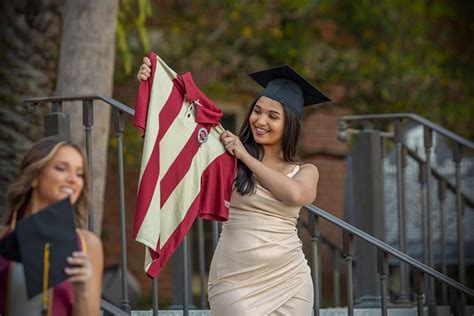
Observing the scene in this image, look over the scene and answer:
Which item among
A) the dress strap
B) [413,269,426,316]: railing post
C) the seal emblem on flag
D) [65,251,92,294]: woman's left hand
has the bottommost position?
[413,269,426,316]: railing post

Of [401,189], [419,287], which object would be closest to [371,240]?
[419,287]

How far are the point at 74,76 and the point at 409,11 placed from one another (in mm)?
4984

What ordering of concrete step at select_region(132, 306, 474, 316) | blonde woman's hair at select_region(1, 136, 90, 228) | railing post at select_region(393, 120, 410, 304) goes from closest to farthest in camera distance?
blonde woman's hair at select_region(1, 136, 90, 228) < concrete step at select_region(132, 306, 474, 316) < railing post at select_region(393, 120, 410, 304)

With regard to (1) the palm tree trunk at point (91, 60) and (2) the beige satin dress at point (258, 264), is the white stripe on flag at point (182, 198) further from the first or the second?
(1) the palm tree trunk at point (91, 60)

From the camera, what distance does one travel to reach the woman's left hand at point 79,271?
331 centimetres

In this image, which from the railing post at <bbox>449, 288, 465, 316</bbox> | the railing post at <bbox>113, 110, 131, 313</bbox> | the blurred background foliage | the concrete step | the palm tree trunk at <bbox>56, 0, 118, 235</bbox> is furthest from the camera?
the blurred background foliage

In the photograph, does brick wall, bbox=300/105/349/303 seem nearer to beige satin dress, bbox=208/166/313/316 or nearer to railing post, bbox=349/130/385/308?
railing post, bbox=349/130/385/308

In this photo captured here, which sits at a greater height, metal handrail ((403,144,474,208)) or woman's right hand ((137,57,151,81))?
woman's right hand ((137,57,151,81))

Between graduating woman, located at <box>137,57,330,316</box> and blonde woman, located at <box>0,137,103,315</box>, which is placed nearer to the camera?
blonde woman, located at <box>0,137,103,315</box>

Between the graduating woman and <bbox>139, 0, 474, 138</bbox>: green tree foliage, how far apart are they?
5885 millimetres

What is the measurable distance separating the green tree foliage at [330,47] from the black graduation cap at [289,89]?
568cm

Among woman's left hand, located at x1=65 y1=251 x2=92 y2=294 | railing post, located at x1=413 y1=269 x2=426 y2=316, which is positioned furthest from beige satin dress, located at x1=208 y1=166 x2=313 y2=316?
woman's left hand, located at x1=65 y1=251 x2=92 y2=294

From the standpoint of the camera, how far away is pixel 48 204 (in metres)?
3.44

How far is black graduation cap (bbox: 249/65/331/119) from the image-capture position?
4.93 metres
